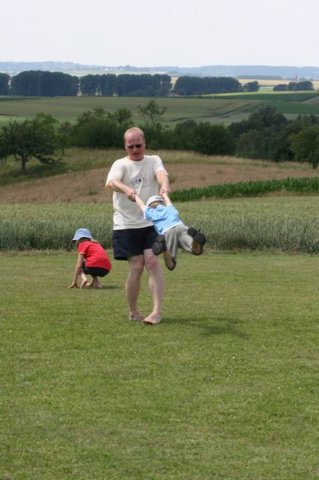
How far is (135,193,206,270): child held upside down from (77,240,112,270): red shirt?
445cm

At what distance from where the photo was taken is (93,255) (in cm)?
1491

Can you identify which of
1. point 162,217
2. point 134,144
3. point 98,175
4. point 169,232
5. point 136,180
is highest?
point 134,144

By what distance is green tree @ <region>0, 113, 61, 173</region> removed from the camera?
9988cm

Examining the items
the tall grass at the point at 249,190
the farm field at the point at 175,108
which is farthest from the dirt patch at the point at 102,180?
the farm field at the point at 175,108

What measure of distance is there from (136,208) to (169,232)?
2.53ft

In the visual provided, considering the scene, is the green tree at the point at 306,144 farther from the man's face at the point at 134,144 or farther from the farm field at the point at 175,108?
the man's face at the point at 134,144

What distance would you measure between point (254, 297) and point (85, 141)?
9871 cm

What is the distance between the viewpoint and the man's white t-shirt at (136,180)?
10617 mm

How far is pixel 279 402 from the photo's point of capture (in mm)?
7754

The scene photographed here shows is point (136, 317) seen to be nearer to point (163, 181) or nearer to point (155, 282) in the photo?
point (155, 282)

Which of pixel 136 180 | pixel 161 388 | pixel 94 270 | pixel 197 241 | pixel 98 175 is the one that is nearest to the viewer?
pixel 161 388

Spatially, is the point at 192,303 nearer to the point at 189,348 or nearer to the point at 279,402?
the point at 189,348

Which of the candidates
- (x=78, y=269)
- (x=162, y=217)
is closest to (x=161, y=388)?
(x=162, y=217)

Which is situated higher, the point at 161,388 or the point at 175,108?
the point at 161,388
